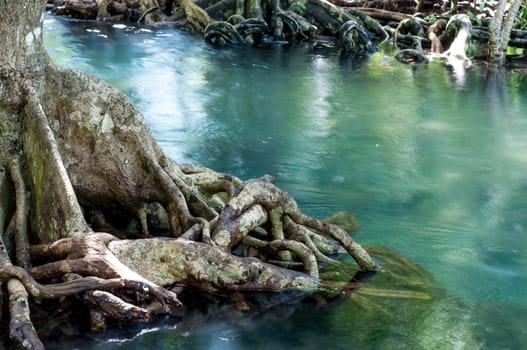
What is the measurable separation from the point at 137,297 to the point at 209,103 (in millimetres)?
7952

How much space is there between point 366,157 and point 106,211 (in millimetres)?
4499

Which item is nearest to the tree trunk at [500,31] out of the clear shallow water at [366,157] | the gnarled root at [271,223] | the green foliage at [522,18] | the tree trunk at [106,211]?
the clear shallow water at [366,157]

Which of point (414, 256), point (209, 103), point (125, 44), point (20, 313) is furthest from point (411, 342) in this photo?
point (125, 44)

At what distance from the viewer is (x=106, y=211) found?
20.7 feet

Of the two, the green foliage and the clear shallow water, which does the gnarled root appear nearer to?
the clear shallow water

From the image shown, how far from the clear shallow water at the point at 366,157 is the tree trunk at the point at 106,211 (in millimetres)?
393

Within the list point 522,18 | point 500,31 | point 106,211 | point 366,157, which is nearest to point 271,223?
point 106,211

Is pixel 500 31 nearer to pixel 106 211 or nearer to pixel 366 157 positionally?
pixel 366 157

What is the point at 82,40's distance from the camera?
18625 millimetres

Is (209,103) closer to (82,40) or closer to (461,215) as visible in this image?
(461,215)

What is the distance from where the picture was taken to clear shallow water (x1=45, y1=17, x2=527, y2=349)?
5.29 metres

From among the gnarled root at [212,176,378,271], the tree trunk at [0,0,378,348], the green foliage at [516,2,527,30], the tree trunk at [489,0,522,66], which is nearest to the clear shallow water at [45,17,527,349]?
the tree trunk at [0,0,378,348]

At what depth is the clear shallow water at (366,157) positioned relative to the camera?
529 centimetres

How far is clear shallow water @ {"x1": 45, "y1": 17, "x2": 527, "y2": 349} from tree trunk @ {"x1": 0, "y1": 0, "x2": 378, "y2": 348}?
393 millimetres
